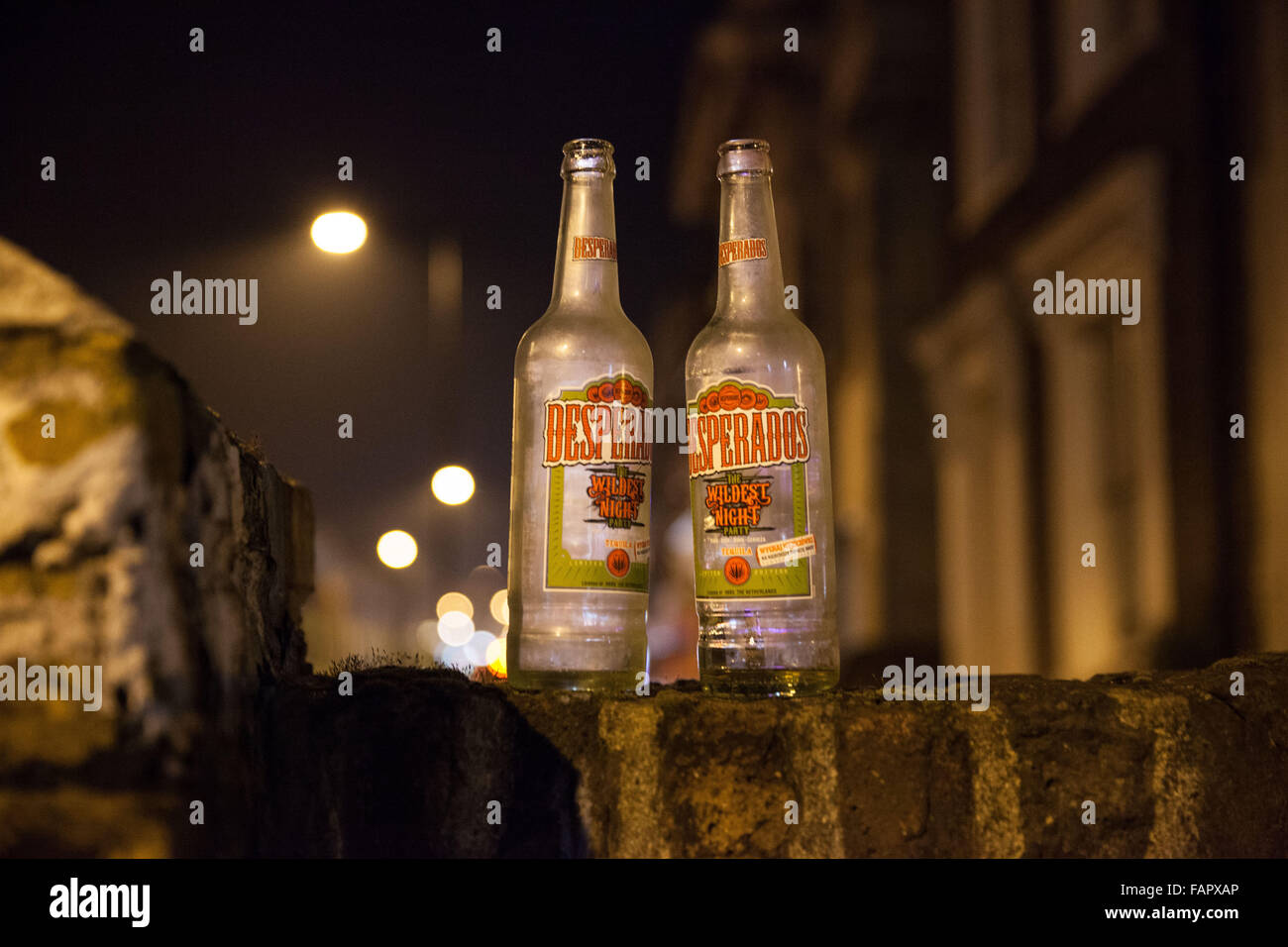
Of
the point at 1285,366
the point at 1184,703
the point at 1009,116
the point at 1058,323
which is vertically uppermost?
the point at 1009,116

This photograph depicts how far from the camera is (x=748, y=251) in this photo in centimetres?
194

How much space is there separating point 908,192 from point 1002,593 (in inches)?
153

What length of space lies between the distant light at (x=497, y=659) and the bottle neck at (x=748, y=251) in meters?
0.79

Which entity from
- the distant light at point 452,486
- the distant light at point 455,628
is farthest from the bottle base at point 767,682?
the distant light at point 455,628

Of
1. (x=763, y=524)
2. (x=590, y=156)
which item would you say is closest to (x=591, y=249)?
(x=590, y=156)

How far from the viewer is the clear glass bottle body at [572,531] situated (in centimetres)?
175

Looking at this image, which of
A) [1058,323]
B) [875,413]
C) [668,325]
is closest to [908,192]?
[875,413]

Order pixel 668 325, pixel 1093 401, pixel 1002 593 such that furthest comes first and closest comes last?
pixel 668 325, pixel 1002 593, pixel 1093 401

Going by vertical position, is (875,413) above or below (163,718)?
above

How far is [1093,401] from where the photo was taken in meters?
5.95

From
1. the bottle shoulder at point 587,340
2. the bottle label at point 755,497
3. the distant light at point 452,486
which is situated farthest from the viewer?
the distant light at point 452,486

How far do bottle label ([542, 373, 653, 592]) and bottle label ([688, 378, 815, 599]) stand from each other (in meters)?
0.12

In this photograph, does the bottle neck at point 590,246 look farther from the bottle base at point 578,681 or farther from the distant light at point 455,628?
the distant light at point 455,628
